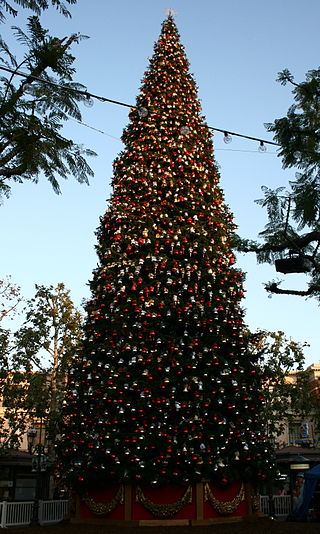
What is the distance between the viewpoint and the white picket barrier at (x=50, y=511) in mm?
22280

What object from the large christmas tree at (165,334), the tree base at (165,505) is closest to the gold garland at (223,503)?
the tree base at (165,505)

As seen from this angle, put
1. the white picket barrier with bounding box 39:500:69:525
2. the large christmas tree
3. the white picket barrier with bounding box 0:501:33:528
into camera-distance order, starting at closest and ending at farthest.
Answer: the large christmas tree
the white picket barrier with bounding box 0:501:33:528
the white picket barrier with bounding box 39:500:69:525

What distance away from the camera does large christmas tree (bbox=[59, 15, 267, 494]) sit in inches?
605

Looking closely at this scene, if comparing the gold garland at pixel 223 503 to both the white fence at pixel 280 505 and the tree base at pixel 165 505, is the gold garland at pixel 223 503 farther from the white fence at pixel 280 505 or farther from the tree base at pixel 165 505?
the white fence at pixel 280 505

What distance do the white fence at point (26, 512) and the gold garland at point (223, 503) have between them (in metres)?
8.48

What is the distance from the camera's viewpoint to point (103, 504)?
16.2m

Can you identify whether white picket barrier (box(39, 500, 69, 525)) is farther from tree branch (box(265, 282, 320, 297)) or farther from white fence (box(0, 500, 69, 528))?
tree branch (box(265, 282, 320, 297))

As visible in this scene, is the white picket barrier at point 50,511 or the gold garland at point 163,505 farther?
the white picket barrier at point 50,511

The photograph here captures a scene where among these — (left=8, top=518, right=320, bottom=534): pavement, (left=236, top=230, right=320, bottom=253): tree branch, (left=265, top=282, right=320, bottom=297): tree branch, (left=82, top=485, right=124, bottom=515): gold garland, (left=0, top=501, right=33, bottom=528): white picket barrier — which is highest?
(left=236, top=230, right=320, bottom=253): tree branch

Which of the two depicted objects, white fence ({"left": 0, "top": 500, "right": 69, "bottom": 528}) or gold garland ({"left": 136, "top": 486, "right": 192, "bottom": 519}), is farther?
white fence ({"left": 0, "top": 500, "right": 69, "bottom": 528})

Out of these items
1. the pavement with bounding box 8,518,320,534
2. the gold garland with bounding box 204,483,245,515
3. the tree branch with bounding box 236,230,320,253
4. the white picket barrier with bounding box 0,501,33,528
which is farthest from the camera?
the white picket barrier with bounding box 0,501,33,528

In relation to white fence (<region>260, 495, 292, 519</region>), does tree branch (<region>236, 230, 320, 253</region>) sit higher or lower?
higher

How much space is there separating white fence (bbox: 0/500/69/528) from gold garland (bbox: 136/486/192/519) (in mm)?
7678

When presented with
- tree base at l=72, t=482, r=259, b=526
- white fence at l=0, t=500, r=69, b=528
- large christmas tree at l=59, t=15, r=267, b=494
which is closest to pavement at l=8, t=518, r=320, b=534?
tree base at l=72, t=482, r=259, b=526
